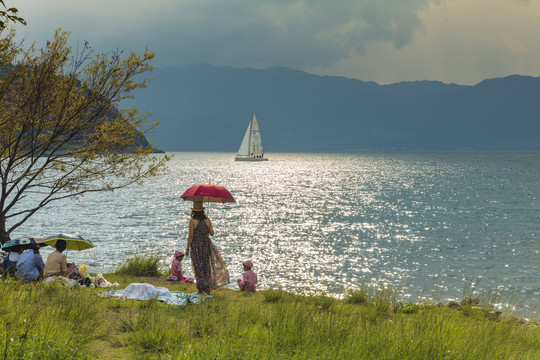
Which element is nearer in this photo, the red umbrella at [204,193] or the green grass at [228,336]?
the green grass at [228,336]

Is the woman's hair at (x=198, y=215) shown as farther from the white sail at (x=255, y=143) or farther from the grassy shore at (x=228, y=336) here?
the white sail at (x=255, y=143)

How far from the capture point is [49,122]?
16000mm

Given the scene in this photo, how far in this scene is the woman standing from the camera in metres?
12.1

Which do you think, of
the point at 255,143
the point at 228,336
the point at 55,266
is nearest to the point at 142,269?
the point at 55,266

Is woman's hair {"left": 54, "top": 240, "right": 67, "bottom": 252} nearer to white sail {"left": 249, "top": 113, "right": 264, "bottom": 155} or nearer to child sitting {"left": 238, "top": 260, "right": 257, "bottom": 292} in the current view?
child sitting {"left": 238, "top": 260, "right": 257, "bottom": 292}

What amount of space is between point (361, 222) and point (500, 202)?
30576mm

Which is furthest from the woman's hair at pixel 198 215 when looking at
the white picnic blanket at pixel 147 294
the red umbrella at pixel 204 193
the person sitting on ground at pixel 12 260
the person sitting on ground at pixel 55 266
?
the person sitting on ground at pixel 12 260

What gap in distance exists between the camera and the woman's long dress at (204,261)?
12.2 meters

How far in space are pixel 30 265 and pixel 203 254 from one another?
522cm

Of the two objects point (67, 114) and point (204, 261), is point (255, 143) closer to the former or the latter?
point (67, 114)

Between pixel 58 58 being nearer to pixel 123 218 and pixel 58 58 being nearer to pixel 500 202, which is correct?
pixel 123 218

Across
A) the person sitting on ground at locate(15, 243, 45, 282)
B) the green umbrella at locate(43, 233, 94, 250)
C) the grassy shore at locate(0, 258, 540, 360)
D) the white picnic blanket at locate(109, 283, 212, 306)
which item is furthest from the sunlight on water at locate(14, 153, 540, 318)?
the person sitting on ground at locate(15, 243, 45, 282)

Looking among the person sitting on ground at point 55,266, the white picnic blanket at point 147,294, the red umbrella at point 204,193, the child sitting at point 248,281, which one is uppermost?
the red umbrella at point 204,193

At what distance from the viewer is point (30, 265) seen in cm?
1278
